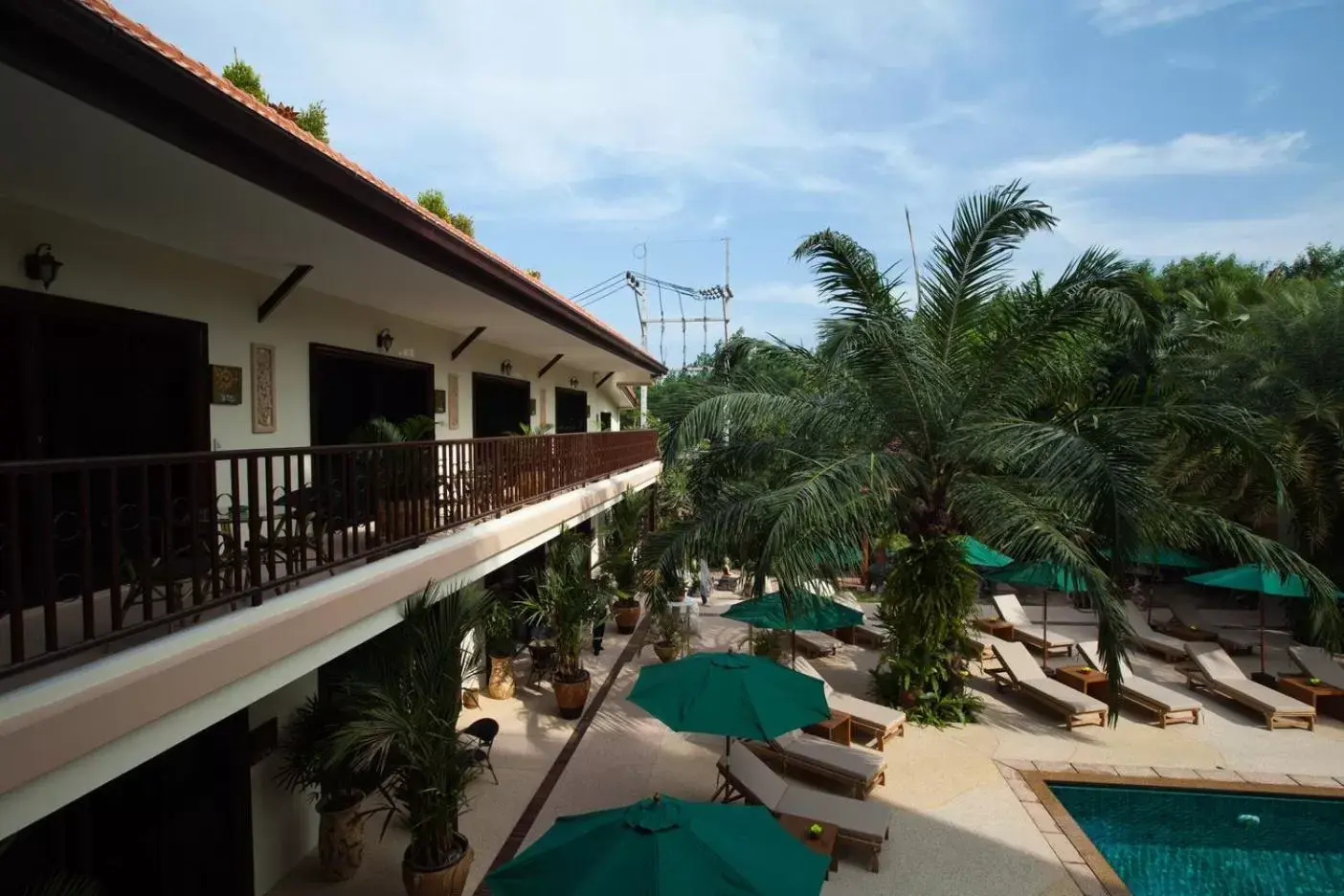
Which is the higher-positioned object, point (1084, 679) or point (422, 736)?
point (422, 736)

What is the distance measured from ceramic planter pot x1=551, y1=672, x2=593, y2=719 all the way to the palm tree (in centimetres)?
248

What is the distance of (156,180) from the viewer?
463 centimetres

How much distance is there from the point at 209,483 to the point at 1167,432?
9.96 meters

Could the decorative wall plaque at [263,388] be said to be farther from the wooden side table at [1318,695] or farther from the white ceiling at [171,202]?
the wooden side table at [1318,695]

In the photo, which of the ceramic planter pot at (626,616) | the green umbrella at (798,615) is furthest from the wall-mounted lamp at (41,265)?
the ceramic planter pot at (626,616)

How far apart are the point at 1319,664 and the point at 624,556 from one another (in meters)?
11.3

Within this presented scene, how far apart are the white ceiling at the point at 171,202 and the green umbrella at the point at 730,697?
4.86 metres

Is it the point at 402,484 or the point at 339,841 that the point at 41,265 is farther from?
the point at 339,841

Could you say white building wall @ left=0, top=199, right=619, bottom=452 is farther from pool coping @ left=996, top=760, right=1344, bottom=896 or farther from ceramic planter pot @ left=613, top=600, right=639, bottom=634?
pool coping @ left=996, top=760, right=1344, bottom=896

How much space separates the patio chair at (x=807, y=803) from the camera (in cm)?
720

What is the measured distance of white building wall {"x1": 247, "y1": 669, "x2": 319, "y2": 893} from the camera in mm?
6789

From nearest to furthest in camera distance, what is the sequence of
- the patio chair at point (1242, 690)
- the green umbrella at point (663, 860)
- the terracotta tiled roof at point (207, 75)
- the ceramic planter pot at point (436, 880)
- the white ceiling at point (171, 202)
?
the terracotta tiled roof at point (207, 75)
the white ceiling at point (171, 202)
the green umbrella at point (663, 860)
the ceramic planter pot at point (436, 880)
the patio chair at point (1242, 690)

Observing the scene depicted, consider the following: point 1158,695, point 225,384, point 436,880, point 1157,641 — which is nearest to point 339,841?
point 436,880

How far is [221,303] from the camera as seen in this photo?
22.5 ft
